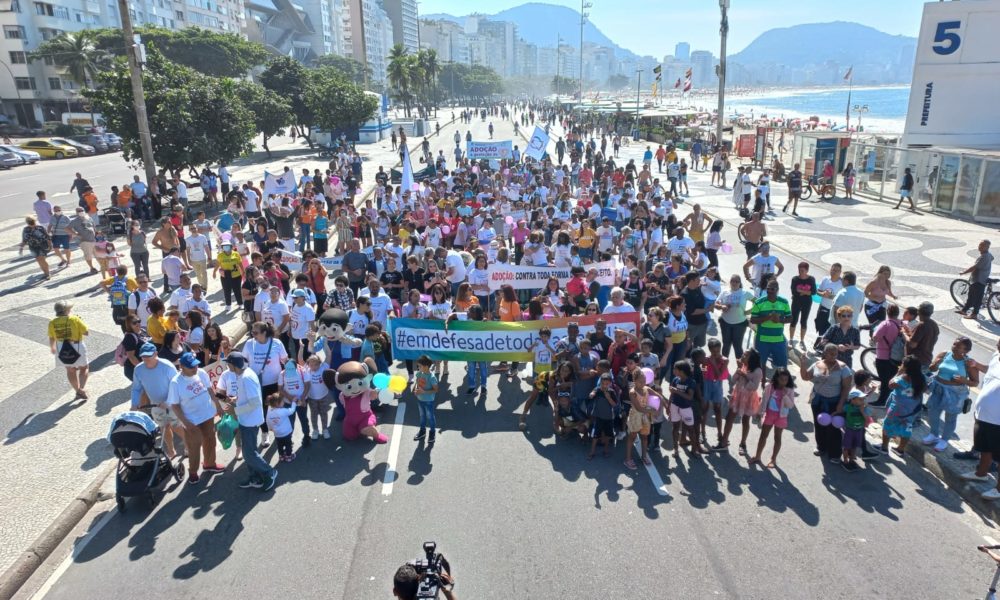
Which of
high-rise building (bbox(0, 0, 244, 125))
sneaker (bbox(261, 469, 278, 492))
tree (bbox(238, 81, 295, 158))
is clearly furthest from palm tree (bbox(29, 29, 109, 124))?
sneaker (bbox(261, 469, 278, 492))

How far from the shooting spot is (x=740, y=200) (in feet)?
78.5

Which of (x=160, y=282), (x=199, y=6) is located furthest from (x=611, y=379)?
(x=199, y=6)

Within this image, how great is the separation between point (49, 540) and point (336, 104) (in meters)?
44.2

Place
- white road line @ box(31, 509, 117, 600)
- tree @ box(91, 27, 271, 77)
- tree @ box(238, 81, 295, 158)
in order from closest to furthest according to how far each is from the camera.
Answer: white road line @ box(31, 509, 117, 600) < tree @ box(238, 81, 295, 158) < tree @ box(91, 27, 271, 77)

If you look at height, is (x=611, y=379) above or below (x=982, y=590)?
above

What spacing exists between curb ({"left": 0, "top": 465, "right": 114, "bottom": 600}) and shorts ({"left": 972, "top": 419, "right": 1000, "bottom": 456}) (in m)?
10.4

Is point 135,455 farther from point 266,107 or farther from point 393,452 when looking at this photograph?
point 266,107

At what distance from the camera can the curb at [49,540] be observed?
625cm

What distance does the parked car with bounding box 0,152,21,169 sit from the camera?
41.6 m

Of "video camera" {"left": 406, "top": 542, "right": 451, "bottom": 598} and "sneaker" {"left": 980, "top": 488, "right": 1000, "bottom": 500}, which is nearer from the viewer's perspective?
"video camera" {"left": 406, "top": 542, "right": 451, "bottom": 598}

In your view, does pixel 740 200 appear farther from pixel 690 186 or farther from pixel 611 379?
pixel 611 379

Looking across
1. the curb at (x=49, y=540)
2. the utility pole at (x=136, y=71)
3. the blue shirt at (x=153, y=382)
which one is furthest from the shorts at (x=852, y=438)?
the utility pole at (x=136, y=71)

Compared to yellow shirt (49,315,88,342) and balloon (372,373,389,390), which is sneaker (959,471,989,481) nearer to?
balloon (372,373,389,390)

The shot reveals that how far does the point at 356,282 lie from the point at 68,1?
86.7 m
